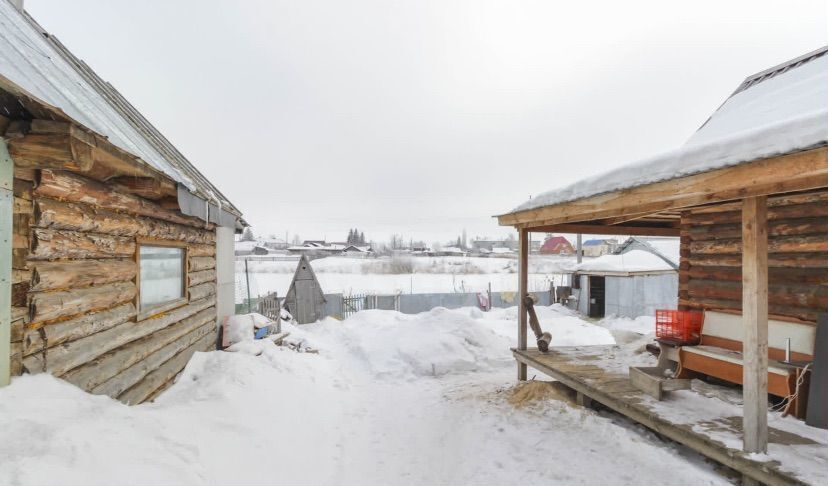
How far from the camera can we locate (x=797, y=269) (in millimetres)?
4719

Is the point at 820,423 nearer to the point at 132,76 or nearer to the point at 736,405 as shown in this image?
the point at 736,405

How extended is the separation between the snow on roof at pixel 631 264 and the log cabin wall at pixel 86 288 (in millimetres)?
16523

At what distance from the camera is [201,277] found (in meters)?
6.51

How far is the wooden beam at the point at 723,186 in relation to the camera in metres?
2.46

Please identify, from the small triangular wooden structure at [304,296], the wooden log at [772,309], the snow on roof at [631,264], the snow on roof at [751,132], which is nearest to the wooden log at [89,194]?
the snow on roof at [751,132]

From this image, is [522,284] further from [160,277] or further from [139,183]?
[139,183]

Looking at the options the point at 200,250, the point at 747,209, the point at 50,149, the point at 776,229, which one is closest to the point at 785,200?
the point at 776,229

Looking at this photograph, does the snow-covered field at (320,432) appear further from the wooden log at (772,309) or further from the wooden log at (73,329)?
the wooden log at (772,309)

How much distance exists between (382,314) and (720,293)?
32.9 ft

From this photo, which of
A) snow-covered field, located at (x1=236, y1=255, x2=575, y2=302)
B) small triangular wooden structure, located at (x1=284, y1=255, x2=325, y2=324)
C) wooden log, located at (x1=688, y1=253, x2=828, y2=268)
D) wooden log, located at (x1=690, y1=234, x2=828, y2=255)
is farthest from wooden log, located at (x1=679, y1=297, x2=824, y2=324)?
snow-covered field, located at (x1=236, y1=255, x2=575, y2=302)

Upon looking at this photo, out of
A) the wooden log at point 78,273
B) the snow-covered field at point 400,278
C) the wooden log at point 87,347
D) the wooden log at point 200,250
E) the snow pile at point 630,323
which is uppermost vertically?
the wooden log at point 200,250

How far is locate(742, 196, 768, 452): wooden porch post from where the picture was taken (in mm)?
3088

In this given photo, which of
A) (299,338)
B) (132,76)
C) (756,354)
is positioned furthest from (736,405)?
(132,76)

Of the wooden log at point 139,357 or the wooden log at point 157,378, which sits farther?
the wooden log at point 157,378
